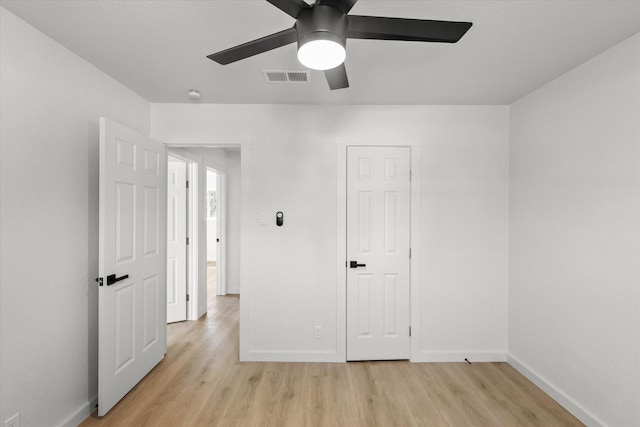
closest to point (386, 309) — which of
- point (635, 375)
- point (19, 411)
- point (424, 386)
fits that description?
point (424, 386)

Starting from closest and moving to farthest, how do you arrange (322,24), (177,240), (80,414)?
(322,24) < (80,414) < (177,240)

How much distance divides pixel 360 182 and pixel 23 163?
234cm

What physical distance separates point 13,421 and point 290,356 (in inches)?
73.2

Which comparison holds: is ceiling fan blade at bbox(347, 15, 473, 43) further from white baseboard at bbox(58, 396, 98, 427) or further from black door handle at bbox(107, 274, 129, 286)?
white baseboard at bbox(58, 396, 98, 427)

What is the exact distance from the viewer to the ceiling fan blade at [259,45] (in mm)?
1205

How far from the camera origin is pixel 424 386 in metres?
2.49

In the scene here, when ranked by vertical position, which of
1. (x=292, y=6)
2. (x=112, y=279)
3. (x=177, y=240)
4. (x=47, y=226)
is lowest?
(x=112, y=279)

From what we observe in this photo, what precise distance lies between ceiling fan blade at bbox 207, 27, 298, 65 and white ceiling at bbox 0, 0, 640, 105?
15.1 inches

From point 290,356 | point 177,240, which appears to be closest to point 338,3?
point 290,356

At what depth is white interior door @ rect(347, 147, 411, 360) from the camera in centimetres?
292

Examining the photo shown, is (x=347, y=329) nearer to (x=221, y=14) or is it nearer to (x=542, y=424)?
(x=542, y=424)

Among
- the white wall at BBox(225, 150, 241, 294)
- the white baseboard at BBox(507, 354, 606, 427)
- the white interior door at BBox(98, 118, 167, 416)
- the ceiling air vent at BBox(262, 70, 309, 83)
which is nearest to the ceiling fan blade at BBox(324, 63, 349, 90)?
the ceiling air vent at BBox(262, 70, 309, 83)

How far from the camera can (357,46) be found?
6.26ft

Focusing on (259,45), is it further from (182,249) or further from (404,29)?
(182,249)
